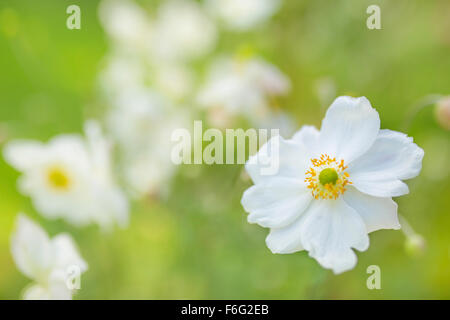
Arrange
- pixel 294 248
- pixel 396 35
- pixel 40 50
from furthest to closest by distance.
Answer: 1. pixel 40 50
2. pixel 396 35
3. pixel 294 248

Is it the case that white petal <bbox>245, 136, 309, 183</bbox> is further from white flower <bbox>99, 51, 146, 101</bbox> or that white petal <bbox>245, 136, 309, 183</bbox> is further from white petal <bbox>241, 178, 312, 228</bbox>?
white flower <bbox>99, 51, 146, 101</bbox>

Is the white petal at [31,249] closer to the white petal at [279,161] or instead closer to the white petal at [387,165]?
the white petal at [279,161]

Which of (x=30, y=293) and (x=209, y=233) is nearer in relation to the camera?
(x=30, y=293)

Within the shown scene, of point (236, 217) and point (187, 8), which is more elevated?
point (187, 8)

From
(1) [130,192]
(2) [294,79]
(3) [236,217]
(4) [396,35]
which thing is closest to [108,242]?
(1) [130,192]

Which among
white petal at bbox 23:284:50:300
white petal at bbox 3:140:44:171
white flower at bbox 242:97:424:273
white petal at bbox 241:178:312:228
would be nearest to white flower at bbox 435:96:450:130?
white flower at bbox 242:97:424:273

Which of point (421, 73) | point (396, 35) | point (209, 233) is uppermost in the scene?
point (396, 35)

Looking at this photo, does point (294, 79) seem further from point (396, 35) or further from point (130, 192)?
point (130, 192)
